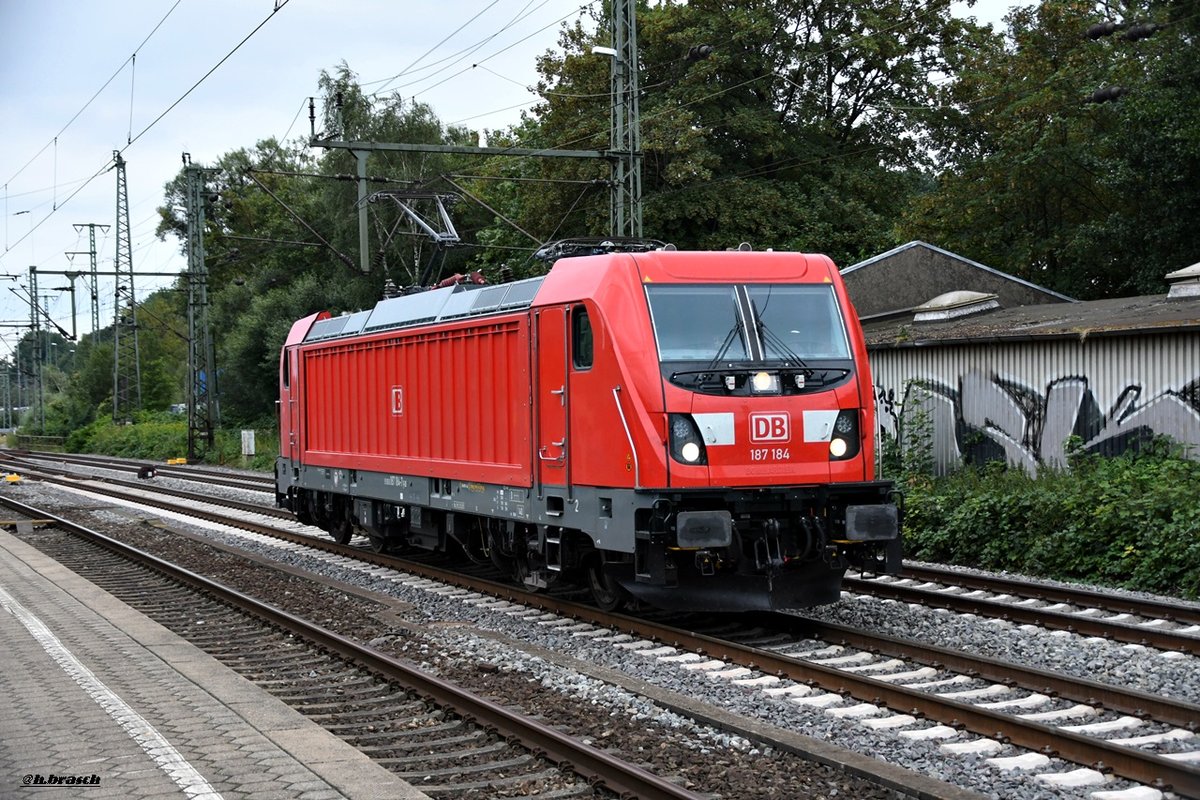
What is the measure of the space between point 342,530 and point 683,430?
10102 millimetres

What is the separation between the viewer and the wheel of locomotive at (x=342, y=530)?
1930cm

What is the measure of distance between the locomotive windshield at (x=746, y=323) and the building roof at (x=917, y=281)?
13.5 m

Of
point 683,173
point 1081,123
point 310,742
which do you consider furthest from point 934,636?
point 683,173

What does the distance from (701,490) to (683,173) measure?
1017 inches

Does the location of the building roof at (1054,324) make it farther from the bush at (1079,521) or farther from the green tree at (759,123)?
the green tree at (759,123)

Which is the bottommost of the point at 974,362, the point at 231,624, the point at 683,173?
the point at 231,624

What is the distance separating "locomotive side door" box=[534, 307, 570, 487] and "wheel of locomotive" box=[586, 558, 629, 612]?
3.05ft

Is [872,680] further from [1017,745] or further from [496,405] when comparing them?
[496,405]

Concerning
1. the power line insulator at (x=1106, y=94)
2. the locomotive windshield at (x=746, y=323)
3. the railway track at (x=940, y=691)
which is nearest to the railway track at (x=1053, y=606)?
the railway track at (x=940, y=691)

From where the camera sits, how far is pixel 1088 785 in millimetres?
6574

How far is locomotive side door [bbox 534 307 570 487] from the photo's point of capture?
11805mm

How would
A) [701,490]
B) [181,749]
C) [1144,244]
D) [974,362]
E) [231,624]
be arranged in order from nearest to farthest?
[181,749]
[701,490]
[231,624]
[974,362]
[1144,244]

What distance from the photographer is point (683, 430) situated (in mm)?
10633

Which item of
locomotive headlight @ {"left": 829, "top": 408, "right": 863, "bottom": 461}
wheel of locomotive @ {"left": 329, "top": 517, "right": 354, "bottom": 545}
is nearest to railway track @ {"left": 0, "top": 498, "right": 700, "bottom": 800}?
locomotive headlight @ {"left": 829, "top": 408, "right": 863, "bottom": 461}
